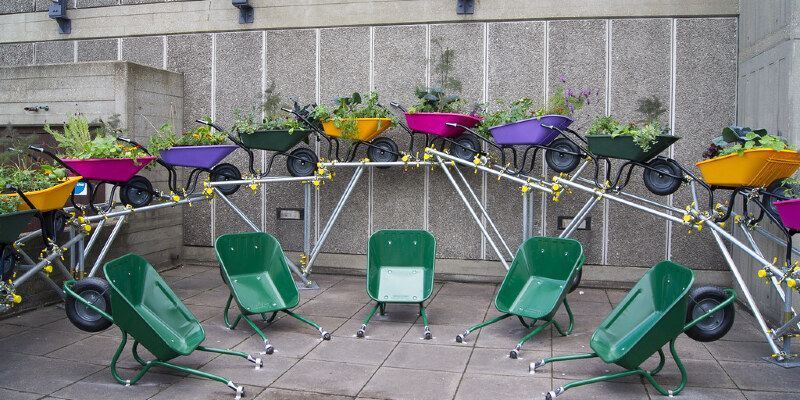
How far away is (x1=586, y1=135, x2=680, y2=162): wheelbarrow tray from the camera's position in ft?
16.8

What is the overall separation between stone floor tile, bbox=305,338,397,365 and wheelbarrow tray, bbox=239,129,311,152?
7.52 feet

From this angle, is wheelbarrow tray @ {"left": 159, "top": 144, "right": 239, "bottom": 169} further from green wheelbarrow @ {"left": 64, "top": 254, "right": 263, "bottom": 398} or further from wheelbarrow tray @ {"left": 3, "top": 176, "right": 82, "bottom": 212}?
green wheelbarrow @ {"left": 64, "top": 254, "right": 263, "bottom": 398}

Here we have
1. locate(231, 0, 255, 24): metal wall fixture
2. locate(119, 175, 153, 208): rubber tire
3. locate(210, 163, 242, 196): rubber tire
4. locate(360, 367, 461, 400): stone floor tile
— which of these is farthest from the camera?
locate(231, 0, 255, 24): metal wall fixture

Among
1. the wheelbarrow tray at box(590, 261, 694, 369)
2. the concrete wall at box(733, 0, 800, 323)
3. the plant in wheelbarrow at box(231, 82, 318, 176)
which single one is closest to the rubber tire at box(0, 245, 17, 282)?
the plant in wheelbarrow at box(231, 82, 318, 176)

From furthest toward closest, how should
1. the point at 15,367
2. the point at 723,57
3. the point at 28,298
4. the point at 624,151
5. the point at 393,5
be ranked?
the point at 393,5, the point at 723,57, the point at 28,298, the point at 624,151, the point at 15,367

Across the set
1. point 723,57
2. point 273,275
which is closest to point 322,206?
point 273,275

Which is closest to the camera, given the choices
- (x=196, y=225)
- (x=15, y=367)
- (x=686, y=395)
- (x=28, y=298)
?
(x=686, y=395)

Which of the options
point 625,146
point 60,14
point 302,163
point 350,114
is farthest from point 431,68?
point 60,14

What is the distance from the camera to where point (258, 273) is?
561cm

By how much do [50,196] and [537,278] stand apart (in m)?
3.91

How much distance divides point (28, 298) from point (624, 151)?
17.6 ft

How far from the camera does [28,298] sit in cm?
578

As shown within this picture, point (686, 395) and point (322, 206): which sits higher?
point (322, 206)

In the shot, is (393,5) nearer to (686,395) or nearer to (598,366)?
(598,366)
